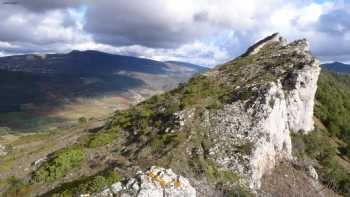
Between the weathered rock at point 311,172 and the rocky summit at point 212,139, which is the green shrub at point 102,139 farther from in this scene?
the weathered rock at point 311,172

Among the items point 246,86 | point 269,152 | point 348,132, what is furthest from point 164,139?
point 348,132

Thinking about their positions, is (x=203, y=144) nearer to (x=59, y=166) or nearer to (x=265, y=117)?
(x=265, y=117)

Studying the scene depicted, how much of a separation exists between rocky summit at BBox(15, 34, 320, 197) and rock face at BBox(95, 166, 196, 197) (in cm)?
8

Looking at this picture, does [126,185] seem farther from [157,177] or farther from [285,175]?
[285,175]

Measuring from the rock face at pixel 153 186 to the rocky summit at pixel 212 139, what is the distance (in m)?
0.08

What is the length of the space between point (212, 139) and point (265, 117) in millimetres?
8045

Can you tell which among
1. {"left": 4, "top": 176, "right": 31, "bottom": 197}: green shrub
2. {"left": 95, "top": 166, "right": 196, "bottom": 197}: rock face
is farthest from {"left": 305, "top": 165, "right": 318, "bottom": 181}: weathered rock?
{"left": 4, "top": 176, "right": 31, "bottom": 197}: green shrub

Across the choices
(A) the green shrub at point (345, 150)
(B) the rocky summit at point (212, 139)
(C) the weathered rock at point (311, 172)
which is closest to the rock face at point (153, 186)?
(B) the rocky summit at point (212, 139)

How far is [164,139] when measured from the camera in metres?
43.3

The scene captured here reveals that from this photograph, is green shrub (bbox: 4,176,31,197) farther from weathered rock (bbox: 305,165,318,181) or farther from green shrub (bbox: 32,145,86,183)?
weathered rock (bbox: 305,165,318,181)

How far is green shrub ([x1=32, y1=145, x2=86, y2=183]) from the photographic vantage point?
137 feet

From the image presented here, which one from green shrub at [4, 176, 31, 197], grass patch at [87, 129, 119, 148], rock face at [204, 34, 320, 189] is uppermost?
rock face at [204, 34, 320, 189]

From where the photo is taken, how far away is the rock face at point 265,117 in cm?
3881

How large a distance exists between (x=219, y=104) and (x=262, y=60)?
881 inches
